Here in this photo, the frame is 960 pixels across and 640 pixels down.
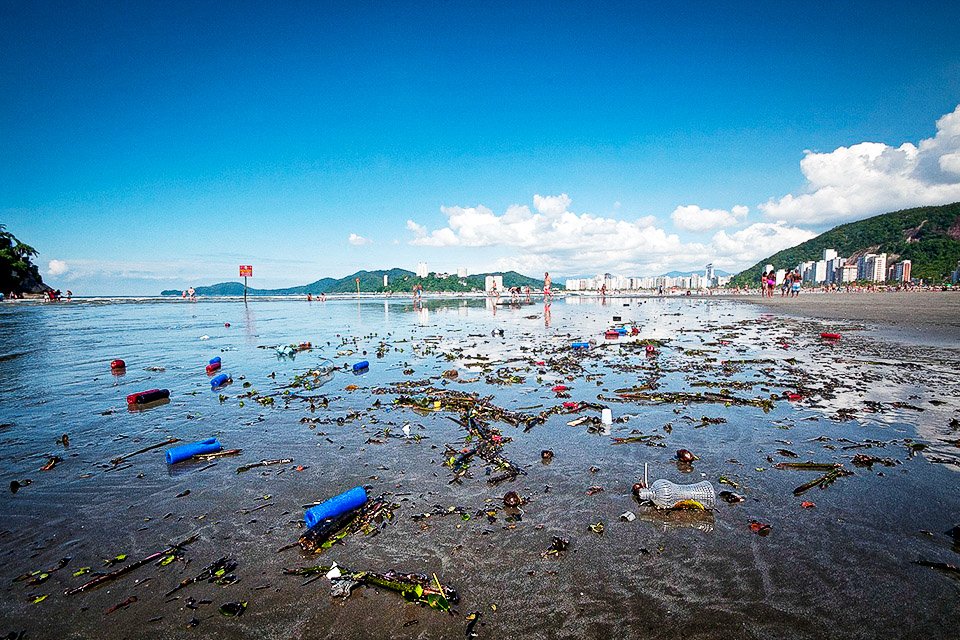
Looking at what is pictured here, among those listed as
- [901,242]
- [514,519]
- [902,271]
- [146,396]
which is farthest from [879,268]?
[146,396]

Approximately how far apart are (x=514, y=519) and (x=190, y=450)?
5795mm

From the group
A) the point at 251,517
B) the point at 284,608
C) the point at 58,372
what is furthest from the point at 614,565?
the point at 58,372

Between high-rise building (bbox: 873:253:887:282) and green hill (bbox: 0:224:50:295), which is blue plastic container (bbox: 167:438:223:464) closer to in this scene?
green hill (bbox: 0:224:50:295)

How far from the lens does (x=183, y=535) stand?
4.68 metres

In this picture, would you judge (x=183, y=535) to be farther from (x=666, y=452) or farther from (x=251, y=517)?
(x=666, y=452)

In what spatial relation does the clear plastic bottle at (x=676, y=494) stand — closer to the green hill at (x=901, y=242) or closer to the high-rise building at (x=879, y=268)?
the green hill at (x=901, y=242)

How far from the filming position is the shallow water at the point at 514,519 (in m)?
3.47

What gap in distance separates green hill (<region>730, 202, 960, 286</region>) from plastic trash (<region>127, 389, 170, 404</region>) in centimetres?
17157

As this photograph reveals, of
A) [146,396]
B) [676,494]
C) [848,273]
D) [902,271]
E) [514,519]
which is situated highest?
[848,273]

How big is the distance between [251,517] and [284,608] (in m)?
1.87

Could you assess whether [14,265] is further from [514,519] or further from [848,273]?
[848,273]

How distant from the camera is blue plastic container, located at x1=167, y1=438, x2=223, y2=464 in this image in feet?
21.7

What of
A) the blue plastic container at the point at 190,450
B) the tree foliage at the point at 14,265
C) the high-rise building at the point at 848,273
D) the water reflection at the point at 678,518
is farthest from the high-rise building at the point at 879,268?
the tree foliage at the point at 14,265

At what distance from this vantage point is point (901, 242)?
142 m
